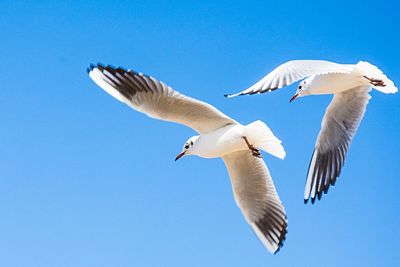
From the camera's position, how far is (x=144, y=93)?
4.68 meters

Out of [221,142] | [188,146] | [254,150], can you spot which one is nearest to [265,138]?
[254,150]

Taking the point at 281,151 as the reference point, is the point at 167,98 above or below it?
above

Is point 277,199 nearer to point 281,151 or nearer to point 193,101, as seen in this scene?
point 281,151

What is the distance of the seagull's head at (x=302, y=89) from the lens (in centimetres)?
614

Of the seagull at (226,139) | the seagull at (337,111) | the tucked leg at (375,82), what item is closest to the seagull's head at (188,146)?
the seagull at (226,139)

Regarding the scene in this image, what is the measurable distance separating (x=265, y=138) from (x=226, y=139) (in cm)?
24

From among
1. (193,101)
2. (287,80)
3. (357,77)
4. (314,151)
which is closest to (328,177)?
(314,151)

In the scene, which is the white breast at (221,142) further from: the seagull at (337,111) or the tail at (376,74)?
the tail at (376,74)

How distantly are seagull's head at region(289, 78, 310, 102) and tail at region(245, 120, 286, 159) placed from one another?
140 centimetres

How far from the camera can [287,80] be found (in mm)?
5137

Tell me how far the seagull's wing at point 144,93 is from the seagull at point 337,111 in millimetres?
1415

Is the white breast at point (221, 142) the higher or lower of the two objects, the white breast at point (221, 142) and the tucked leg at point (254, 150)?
the higher

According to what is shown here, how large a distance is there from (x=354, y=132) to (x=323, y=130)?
0.76ft

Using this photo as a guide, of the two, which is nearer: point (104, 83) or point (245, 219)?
point (104, 83)
